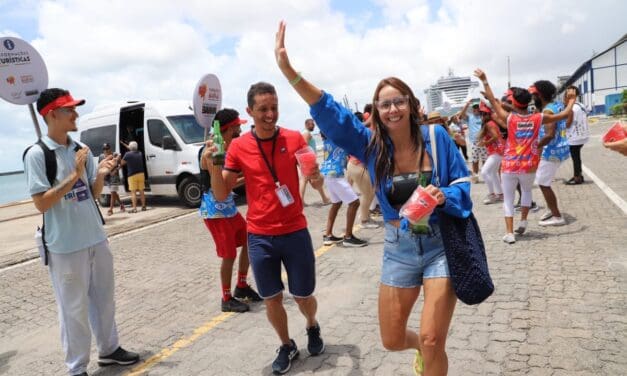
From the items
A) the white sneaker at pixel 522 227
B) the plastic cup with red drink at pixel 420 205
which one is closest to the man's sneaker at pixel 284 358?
the plastic cup with red drink at pixel 420 205

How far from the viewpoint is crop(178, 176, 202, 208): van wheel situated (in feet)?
37.4

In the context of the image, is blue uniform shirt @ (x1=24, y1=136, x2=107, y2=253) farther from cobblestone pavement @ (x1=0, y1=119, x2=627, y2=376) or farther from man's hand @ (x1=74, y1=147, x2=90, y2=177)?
cobblestone pavement @ (x1=0, y1=119, x2=627, y2=376)

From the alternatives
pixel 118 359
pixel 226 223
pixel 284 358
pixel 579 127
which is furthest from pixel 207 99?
pixel 579 127

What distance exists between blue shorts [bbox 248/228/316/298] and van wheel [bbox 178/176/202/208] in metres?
8.43

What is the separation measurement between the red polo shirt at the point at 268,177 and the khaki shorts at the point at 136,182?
901 cm

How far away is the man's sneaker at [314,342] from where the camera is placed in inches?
137

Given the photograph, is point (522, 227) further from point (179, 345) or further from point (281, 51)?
point (281, 51)

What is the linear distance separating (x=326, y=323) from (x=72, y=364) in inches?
79.3

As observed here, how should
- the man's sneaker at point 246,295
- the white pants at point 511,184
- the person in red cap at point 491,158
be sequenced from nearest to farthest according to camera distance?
→ the man's sneaker at point 246,295 < the white pants at point 511,184 < the person in red cap at point 491,158

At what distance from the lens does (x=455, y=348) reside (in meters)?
3.35

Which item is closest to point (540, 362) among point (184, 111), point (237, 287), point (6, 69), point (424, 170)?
point (424, 170)

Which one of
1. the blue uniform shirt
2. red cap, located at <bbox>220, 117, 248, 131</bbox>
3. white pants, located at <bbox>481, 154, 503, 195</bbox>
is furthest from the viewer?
white pants, located at <bbox>481, 154, 503, 195</bbox>

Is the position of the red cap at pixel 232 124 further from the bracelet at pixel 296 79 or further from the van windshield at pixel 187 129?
the van windshield at pixel 187 129

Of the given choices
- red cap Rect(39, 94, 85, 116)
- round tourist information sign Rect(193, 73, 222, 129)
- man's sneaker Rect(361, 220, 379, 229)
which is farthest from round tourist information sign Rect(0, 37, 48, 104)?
man's sneaker Rect(361, 220, 379, 229)
